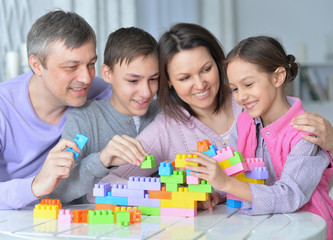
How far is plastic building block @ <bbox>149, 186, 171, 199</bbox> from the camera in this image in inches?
49.1

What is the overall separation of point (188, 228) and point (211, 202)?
25cm

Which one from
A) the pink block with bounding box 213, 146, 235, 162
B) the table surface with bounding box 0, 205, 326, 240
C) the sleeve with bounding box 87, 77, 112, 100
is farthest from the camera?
the sleeve with bounding box 87, 77, 112, 100

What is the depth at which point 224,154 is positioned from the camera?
1257mm

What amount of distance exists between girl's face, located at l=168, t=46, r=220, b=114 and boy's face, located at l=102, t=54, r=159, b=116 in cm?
7

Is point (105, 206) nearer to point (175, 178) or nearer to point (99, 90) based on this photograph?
point (175, 178)

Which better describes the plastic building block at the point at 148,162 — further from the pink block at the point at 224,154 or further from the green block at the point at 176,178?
the pink block at the point at 224,154

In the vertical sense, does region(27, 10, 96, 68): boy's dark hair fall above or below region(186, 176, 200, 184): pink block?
above

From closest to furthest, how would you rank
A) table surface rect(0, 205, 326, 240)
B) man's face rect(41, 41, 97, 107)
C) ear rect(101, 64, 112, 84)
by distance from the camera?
1. table surface rect(0, 205, 326, 240)
2. man's face rect(41, 41, 97, 107)
3. ear rect(101, 64, 112, 84)

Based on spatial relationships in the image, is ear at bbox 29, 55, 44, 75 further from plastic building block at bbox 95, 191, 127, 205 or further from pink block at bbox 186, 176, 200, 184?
pink block at bbox 186, 176, 200, 184

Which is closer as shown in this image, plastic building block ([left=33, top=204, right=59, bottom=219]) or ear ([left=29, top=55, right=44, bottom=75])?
plastic building block ([left=33, top=204, right=59, bottom=219])

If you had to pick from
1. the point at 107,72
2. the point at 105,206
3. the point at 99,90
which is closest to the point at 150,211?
the point at 105,206

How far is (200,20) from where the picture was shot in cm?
493

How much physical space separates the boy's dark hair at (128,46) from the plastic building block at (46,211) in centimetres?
67

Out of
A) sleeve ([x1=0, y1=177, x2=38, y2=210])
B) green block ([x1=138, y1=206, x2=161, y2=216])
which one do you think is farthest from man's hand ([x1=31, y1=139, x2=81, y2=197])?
green block ([x1=138, y1=206, x2=161, y2=216])
